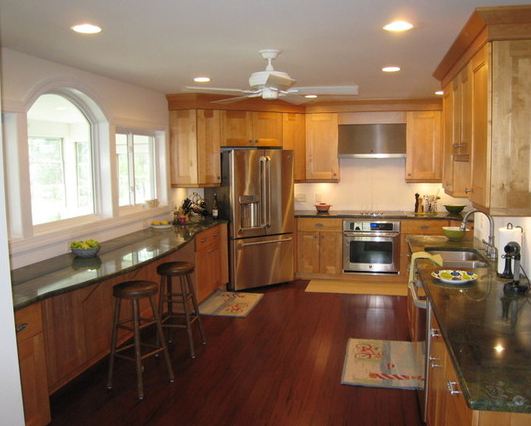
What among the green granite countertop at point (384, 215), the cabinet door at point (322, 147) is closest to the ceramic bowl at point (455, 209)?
the green granite countertop at point (384, 215)

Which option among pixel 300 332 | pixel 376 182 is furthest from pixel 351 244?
pixel 300 332

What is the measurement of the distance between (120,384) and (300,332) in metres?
1.81

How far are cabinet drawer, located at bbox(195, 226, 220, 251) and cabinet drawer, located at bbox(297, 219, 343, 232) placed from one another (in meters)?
1.35

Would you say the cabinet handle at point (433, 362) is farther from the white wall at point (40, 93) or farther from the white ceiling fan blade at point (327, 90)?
the white wall at point (40, 93)

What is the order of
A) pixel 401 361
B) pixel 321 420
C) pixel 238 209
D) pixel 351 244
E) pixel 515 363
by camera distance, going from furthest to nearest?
pixel 351 244
pixel 238 209
pixel 401 361
pixel 321 420
pixel 515 363

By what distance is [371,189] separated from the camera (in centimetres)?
746

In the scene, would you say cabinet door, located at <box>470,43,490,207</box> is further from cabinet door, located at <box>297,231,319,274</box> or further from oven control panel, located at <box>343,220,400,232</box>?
cabinet door, located at <box>297,231,319,274</box>

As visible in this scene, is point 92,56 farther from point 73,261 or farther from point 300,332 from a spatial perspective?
point 300,332

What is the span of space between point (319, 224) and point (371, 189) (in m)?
1.04

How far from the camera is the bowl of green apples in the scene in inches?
160

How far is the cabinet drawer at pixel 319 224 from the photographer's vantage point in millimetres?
6953

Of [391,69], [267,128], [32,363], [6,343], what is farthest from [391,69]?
[6,343]

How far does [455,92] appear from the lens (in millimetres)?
3871

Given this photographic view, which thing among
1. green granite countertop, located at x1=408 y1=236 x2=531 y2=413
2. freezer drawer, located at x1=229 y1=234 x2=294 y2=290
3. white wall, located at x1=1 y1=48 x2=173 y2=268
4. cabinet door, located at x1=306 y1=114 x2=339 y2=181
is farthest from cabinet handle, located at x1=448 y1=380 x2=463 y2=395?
cabinet door, located at x1=306 y1=114 x2=339 y2=181
